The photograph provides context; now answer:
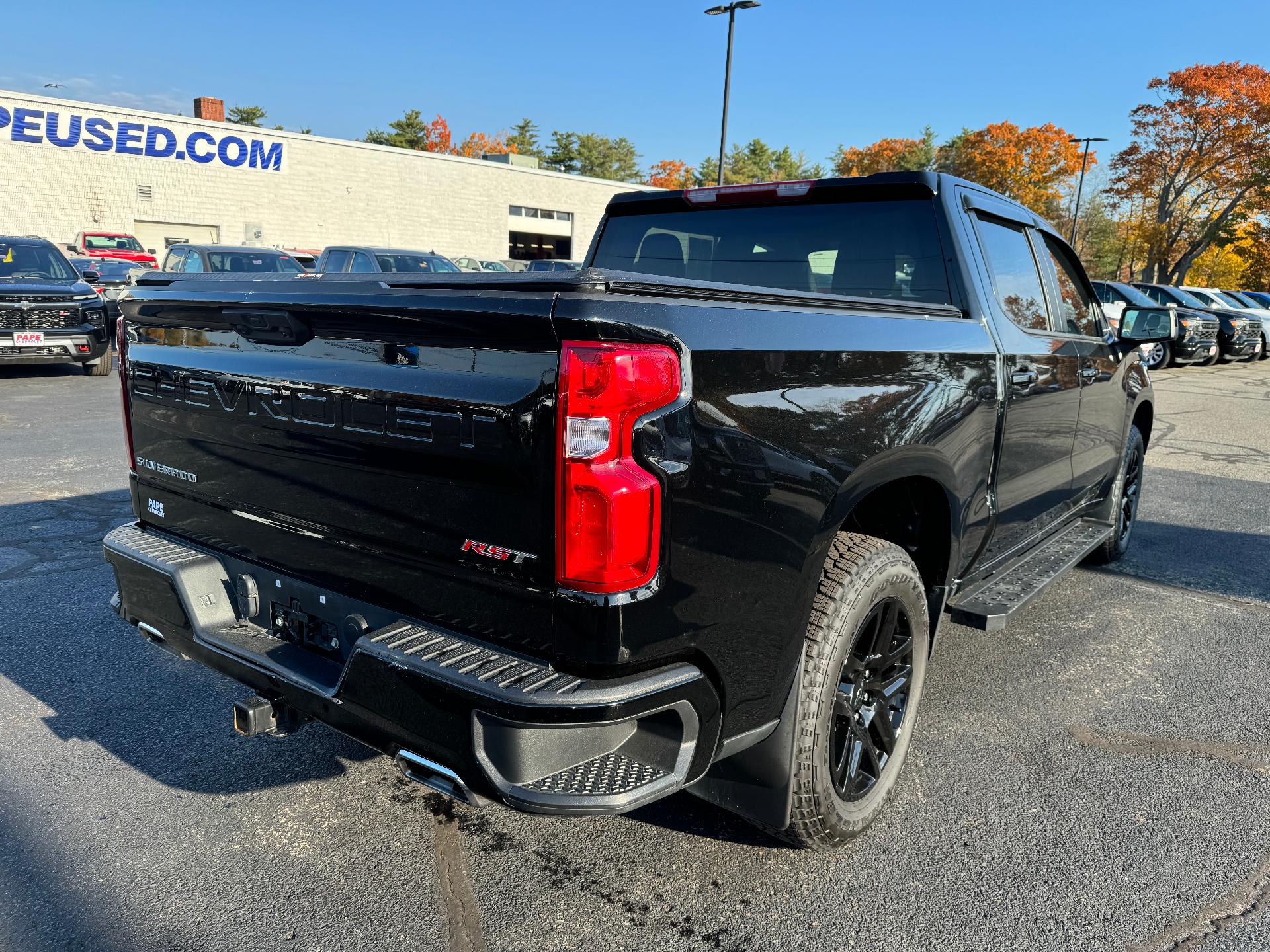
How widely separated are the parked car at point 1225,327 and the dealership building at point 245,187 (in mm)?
29297

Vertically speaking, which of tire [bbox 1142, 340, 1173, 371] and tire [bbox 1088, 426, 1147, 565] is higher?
tire [bbox 1142, 340, 1173, 371]

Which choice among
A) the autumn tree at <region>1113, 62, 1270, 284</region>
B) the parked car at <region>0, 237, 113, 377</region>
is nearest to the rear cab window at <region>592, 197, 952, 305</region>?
the parked car at <region>0, 237, 113, 377</region>

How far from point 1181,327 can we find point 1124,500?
52.2ft

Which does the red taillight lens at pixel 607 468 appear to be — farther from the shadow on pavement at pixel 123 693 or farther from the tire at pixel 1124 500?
the tire at pixel 1124 500

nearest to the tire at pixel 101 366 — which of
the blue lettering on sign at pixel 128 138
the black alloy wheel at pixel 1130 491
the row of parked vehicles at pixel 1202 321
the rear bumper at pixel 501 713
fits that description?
the rear bumper at pixel 501 713

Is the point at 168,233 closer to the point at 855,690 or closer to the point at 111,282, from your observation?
the point at 111,282

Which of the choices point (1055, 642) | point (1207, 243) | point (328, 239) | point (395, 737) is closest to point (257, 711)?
point (395, 737)

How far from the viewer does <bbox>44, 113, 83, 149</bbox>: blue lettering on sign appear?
31875 millimetres

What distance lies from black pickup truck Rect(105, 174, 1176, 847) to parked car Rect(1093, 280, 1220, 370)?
18.1m

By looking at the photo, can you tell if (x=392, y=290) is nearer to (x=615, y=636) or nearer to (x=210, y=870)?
(x=615, y=636)

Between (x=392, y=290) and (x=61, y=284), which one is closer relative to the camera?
(x=392, y=290)

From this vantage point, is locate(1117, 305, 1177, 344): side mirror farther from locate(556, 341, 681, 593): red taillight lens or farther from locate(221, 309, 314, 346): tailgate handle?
locate(221, 309, 314, 346): tailgate handle

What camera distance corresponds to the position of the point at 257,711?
2.30 meters

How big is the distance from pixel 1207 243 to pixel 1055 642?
47.9 meters
